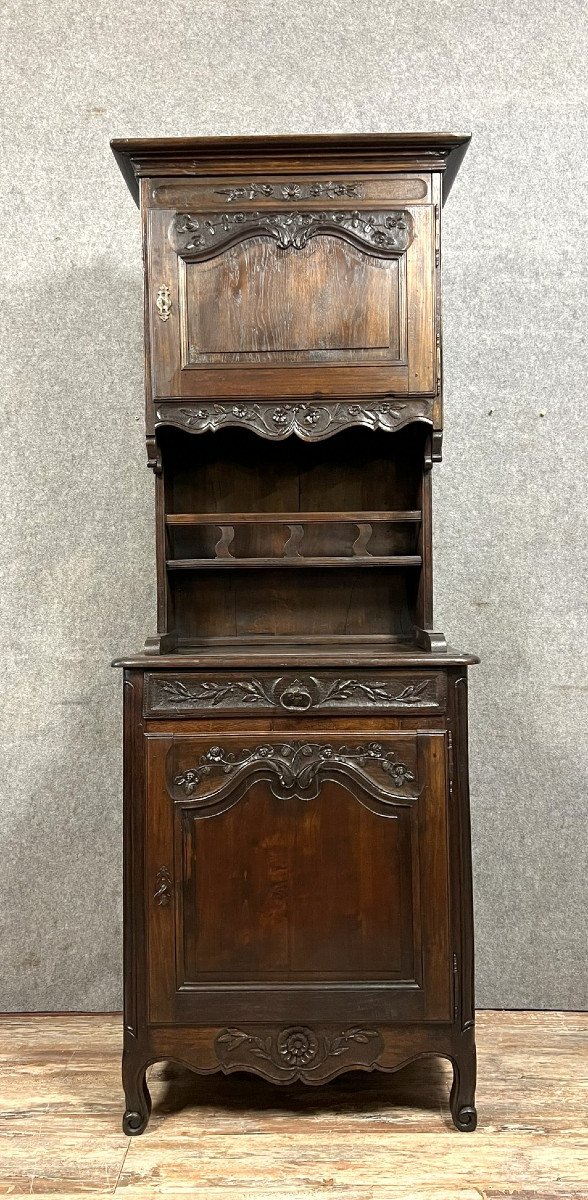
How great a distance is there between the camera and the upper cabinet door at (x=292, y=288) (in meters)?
2.02

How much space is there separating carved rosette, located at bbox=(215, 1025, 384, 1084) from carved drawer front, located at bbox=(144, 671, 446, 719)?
643 mm

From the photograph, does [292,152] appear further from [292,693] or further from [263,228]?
[292,693]

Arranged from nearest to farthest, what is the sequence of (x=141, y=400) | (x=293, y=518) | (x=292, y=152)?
(x=292, y=152) < (x=293, y=518) < (x=141, y=400)

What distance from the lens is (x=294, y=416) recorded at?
6.64 ft

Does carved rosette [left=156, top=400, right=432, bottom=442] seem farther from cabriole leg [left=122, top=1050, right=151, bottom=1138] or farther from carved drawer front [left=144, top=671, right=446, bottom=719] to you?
cabriole leg [left=122, top=1050, right=151, bottom=1138]

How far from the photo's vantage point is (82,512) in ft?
8.41

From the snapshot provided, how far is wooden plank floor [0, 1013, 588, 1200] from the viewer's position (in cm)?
171

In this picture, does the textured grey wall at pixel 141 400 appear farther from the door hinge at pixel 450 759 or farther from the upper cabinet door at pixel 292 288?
the door hinge at pixel 450 759

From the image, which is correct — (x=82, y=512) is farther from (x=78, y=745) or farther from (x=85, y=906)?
(x=85, y=906)

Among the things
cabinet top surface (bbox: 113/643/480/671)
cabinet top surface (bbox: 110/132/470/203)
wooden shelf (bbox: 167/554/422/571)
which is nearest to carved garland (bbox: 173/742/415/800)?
cabinet top surface (bbox: 113/643/480/671)

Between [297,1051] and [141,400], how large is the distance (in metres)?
1.66

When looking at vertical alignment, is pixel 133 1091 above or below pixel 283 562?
below

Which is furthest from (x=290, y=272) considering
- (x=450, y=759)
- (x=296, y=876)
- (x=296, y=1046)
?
(x=296, y=1046)

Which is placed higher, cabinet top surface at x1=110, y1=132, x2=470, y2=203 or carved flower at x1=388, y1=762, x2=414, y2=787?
cabinet top surface at x1=110, y1=132, x2=470, y2=203
